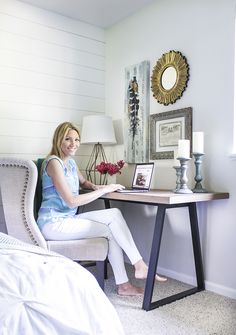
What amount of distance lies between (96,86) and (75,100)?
29 centimetres

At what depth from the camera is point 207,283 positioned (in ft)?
8.12

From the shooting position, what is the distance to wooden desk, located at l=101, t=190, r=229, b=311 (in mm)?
2105

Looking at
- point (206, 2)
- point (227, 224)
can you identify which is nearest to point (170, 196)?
point (227, 224)

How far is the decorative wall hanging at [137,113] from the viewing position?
298 centimetres

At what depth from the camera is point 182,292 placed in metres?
2.39

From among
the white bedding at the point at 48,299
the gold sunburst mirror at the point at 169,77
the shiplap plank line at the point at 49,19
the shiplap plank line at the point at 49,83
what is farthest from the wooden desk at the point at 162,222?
the shiplap plank line at the point at 49,19

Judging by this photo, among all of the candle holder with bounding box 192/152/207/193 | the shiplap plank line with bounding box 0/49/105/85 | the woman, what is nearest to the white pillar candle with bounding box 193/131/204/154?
the candle holder with bounding box 192/152/207/193

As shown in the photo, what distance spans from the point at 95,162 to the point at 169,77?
115 cm

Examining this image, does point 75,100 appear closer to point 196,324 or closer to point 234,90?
point 234,90

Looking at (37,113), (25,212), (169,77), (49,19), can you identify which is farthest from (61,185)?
(49,19)

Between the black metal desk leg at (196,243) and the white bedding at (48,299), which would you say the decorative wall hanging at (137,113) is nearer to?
the black metal desk leg at (196,243)

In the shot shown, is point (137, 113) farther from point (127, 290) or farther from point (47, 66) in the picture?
point (127, 290)

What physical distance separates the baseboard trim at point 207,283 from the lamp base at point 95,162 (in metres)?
1.09

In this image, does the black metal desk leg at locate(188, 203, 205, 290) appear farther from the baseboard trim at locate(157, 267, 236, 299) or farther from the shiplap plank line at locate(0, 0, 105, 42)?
the shiplap plank line at locate(0, 0, 105, 42)
